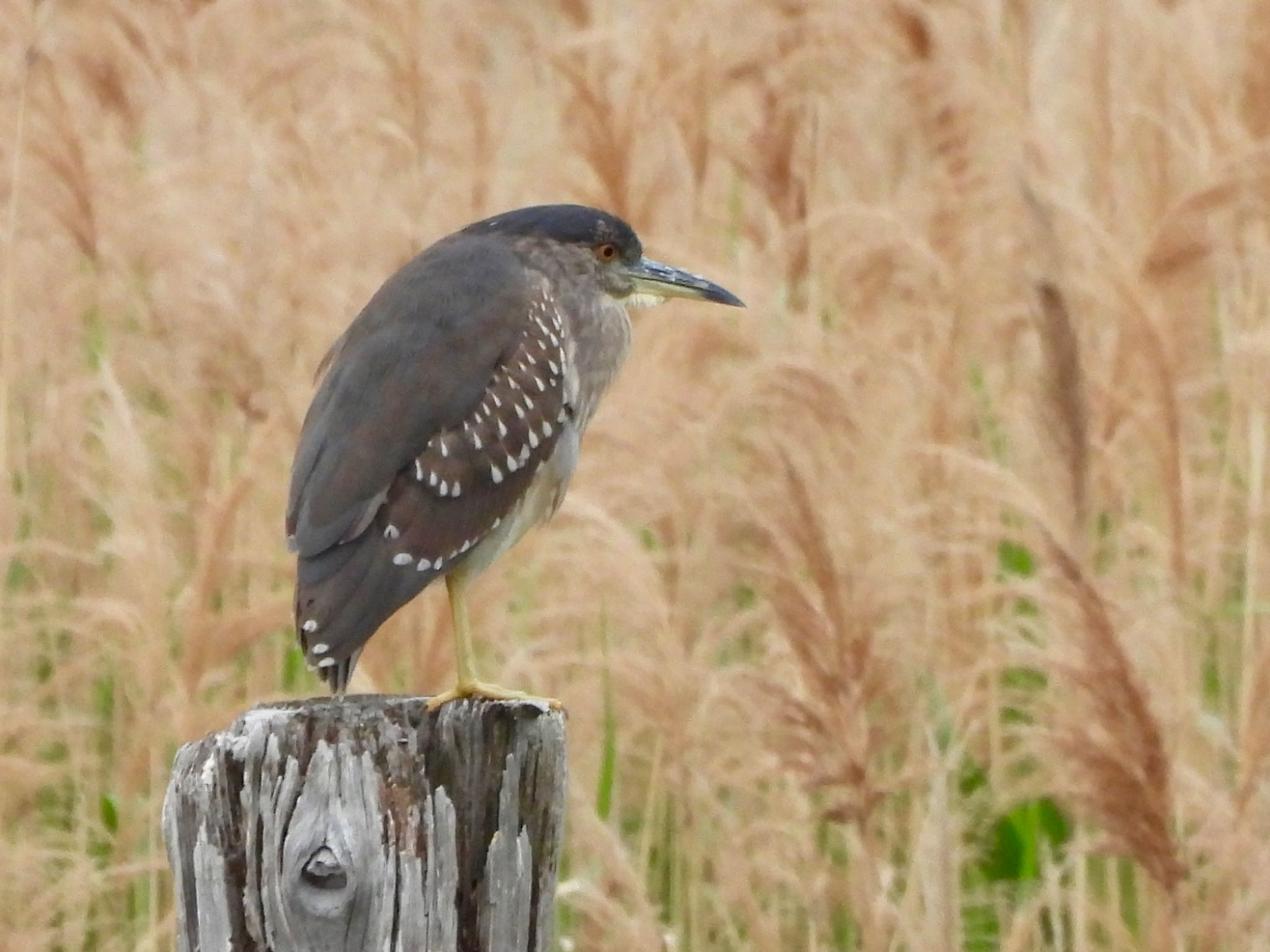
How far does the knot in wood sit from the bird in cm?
75

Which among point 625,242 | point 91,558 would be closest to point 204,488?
point 91,558

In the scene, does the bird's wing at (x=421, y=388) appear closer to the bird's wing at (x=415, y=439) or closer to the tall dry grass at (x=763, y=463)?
the bird's wing at (x=415, y=439)

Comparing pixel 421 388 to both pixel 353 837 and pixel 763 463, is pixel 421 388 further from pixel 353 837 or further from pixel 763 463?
pixel 353 837

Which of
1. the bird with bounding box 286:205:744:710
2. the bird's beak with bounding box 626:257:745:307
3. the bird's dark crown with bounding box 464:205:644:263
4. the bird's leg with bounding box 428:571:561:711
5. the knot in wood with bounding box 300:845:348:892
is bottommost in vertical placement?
the knot in wood with bounding box 300:845:348:892

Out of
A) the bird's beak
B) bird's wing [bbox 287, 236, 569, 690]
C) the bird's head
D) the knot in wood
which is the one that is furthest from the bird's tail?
the bird's beak

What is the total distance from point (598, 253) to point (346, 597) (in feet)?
4.17

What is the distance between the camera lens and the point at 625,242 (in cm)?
418

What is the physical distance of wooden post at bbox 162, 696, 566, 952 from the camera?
2219 mm

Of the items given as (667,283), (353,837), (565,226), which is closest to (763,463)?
(667,283)

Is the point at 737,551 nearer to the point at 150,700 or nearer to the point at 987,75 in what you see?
the point at 150,700

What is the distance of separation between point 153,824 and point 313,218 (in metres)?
1.49

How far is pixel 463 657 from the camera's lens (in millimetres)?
3387

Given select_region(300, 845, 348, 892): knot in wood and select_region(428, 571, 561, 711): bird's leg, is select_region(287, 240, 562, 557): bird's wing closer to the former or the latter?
select_region(428, 571, 561, 711): bird's leg

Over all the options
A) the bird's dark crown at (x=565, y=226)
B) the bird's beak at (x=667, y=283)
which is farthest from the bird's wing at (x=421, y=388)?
the bird's beak at (x=667, y=283)
